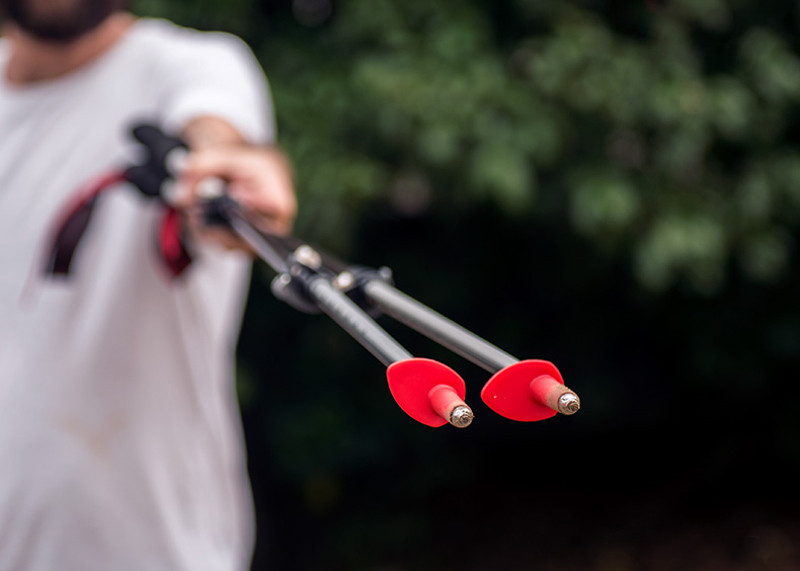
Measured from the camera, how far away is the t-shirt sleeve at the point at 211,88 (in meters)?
1.36

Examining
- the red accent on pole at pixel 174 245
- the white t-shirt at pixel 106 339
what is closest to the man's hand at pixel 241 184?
the red accent on pole at pixel 174 245

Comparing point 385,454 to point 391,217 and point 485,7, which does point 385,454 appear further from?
point 485,7

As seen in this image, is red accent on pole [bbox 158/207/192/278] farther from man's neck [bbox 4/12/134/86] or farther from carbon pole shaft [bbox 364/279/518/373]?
man's neck [bbox 4/12/134/86]

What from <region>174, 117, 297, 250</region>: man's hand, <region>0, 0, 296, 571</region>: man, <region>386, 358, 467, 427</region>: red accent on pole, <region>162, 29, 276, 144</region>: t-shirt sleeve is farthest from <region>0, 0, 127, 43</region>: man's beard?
<region>386, 358, 467, 427</region>: red accent on pole

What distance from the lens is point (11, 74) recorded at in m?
1.58

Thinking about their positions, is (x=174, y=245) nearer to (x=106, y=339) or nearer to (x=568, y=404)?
(x=106, y=339)

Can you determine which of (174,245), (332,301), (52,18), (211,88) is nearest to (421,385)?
(332,301)

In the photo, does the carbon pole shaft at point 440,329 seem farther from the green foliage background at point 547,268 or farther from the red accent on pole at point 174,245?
the green foliage background at point 547,268

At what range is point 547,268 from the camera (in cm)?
364

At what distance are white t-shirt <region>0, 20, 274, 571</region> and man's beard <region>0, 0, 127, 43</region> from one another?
8cm

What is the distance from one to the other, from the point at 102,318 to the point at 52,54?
537mm

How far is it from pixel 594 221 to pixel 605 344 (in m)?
1.63

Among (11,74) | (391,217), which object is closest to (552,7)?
(391,217)

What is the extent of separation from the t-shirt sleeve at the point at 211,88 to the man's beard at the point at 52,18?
16 centimetres
